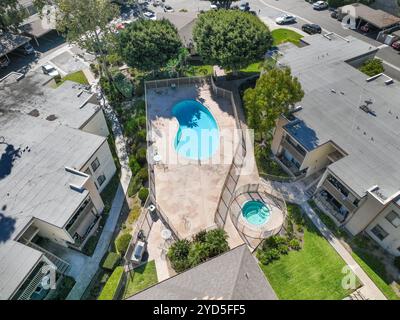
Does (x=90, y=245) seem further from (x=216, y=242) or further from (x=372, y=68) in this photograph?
(x=372, y=68)

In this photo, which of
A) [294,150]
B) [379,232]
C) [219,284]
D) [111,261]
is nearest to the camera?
[219,284]

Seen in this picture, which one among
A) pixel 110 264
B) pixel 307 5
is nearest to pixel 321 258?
pixel 110 264

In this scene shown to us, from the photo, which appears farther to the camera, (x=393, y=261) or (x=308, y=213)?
(x=308, y=213)

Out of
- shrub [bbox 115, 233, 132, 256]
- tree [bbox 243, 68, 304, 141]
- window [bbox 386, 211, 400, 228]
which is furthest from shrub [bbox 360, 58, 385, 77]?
shrub [bbox 115, 233, 132, 256]

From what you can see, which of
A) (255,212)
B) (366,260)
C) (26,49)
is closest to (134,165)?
(255,212)

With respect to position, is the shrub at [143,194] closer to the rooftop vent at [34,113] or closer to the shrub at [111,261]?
the shrub at [111,261]
